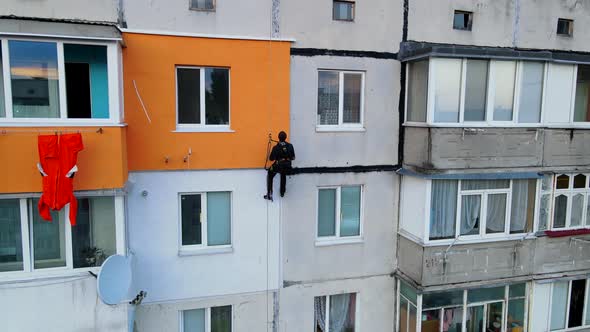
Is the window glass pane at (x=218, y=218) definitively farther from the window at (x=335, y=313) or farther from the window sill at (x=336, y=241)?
the window at (x=335, y=313)

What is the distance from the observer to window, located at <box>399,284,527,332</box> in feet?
33.0

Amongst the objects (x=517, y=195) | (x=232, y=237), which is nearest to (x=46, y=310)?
(x=232, y=237)

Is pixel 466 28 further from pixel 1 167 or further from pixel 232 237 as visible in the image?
pixel 1 167

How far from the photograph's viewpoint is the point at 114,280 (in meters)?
7.45

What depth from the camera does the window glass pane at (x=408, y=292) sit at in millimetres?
9734

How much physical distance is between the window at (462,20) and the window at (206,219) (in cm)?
712

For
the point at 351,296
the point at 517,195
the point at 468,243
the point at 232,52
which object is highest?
the point at 232,52

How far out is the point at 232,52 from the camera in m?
8.80

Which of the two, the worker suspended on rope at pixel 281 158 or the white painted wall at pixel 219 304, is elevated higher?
the worker suspended on rope at pixel 281 158

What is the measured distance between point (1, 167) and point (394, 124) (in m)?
8.20

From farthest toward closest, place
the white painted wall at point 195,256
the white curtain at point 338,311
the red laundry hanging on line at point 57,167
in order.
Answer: the white curtain at point 338,311 < the white painted wall at point 195,256 < the red laundry hanging on line at point 57,167

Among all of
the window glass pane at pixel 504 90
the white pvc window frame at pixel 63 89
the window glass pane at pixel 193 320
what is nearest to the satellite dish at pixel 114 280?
the window glass pane at pixel 193 320

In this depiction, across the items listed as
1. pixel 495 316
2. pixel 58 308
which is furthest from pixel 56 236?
pixel 495 316

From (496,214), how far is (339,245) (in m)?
4.03
